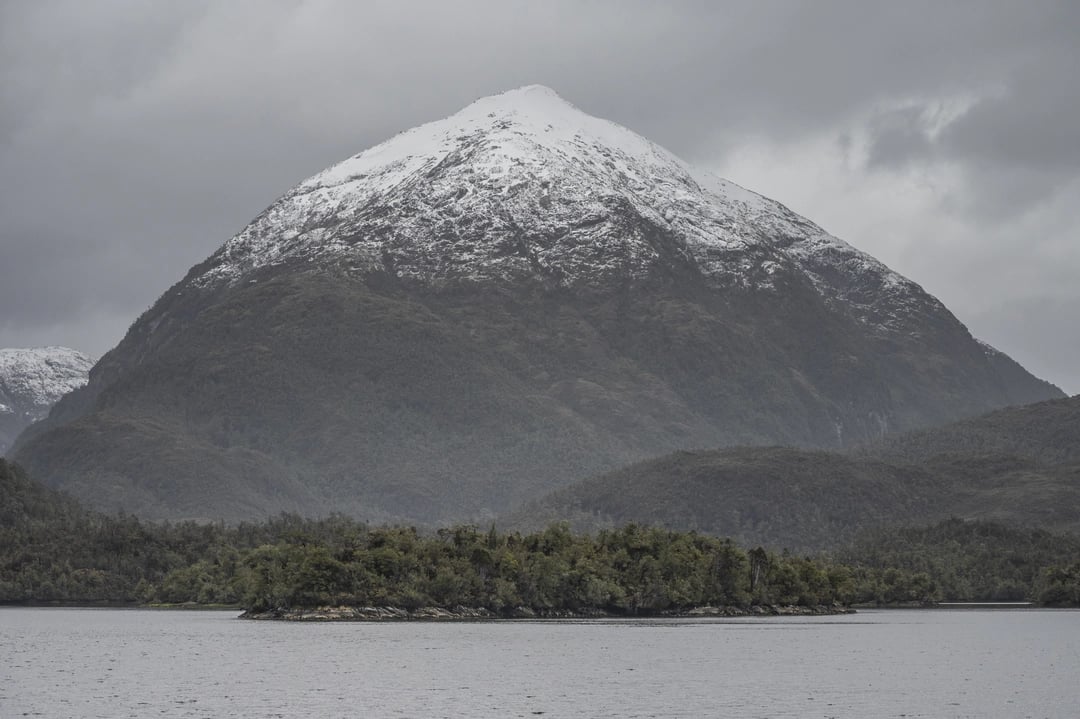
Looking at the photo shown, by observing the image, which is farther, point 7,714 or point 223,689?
point 223,689

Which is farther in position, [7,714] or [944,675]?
[944,675]

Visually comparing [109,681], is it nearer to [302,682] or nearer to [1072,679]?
[302,682]

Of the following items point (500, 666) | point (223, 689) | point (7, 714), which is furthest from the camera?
point (500, 666)

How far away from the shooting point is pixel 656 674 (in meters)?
182

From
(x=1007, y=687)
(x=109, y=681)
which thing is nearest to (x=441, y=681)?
(x=109, y=681)

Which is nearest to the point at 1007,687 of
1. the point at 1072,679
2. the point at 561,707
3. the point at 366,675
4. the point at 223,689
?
the point at 1072,679

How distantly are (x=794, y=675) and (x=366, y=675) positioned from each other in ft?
152

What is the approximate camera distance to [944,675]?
18375cm

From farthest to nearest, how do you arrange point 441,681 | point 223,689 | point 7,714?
point 441,681 < point 223,689 < point 7,714

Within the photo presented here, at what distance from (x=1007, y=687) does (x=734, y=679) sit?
91.3 feet

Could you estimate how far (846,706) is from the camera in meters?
147

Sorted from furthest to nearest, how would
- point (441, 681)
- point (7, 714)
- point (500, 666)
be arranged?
point (500, 666)
point (441, 681)
point (7, 714)

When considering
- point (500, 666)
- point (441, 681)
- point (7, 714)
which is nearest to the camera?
point (7, 714)

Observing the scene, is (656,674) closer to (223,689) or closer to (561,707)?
(561,707)
